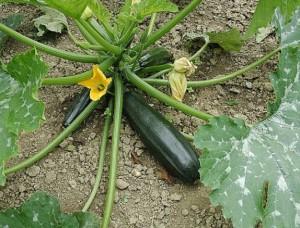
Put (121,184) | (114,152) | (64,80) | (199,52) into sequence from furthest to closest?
(199,52), (121,184), (114,152), (64,80)

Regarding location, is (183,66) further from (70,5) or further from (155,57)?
(70,5)

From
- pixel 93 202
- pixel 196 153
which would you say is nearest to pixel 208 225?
pixel 196 153

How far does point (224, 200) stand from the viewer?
237 centimetres

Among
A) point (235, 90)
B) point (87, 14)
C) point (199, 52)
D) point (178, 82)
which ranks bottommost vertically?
point (235, 90)

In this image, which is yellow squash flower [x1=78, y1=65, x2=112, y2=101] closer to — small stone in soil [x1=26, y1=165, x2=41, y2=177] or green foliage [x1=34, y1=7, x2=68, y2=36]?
small stone in soil [x1=26, y1=165, x2=41, y2=177]

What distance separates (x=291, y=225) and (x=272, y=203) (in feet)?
0.35

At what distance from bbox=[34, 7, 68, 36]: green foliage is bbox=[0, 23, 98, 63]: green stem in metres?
0.52

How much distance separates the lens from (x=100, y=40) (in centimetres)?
280

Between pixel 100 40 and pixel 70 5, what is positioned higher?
pixel 70 5

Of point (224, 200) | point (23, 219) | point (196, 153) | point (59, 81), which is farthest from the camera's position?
point (196, 153)

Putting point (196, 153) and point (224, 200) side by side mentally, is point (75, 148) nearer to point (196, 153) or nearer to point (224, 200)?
point (196, 153)

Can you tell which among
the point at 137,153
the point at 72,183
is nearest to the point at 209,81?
the point at 137,153

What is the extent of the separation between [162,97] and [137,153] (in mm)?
352

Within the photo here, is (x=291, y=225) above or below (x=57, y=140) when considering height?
above
